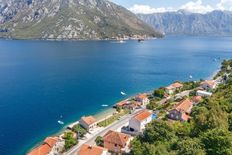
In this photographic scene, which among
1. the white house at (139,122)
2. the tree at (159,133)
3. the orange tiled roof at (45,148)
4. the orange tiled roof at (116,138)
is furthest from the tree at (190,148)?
the orange tiled roof at (45,148)

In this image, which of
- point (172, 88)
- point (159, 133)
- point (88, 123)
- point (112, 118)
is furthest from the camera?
point (172, 88)

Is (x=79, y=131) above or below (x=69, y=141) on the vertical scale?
below

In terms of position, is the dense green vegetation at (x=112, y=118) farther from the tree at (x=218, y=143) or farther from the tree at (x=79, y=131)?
the tree at (x=218, y=143)

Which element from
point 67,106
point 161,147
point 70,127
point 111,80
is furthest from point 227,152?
point 111,80

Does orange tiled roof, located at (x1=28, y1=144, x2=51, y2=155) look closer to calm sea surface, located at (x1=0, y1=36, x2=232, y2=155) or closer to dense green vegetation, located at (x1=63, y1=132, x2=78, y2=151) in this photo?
dense green vegetation, located at (x1=63, y1=132, x2=78, y2=151)

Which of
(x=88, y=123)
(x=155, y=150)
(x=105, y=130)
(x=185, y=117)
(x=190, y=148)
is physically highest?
(x=190, y=148)

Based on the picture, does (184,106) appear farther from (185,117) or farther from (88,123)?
(88,123)

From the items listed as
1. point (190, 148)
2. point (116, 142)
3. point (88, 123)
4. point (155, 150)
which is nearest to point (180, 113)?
point (116, 142)

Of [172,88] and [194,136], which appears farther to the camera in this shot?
[172,88]
